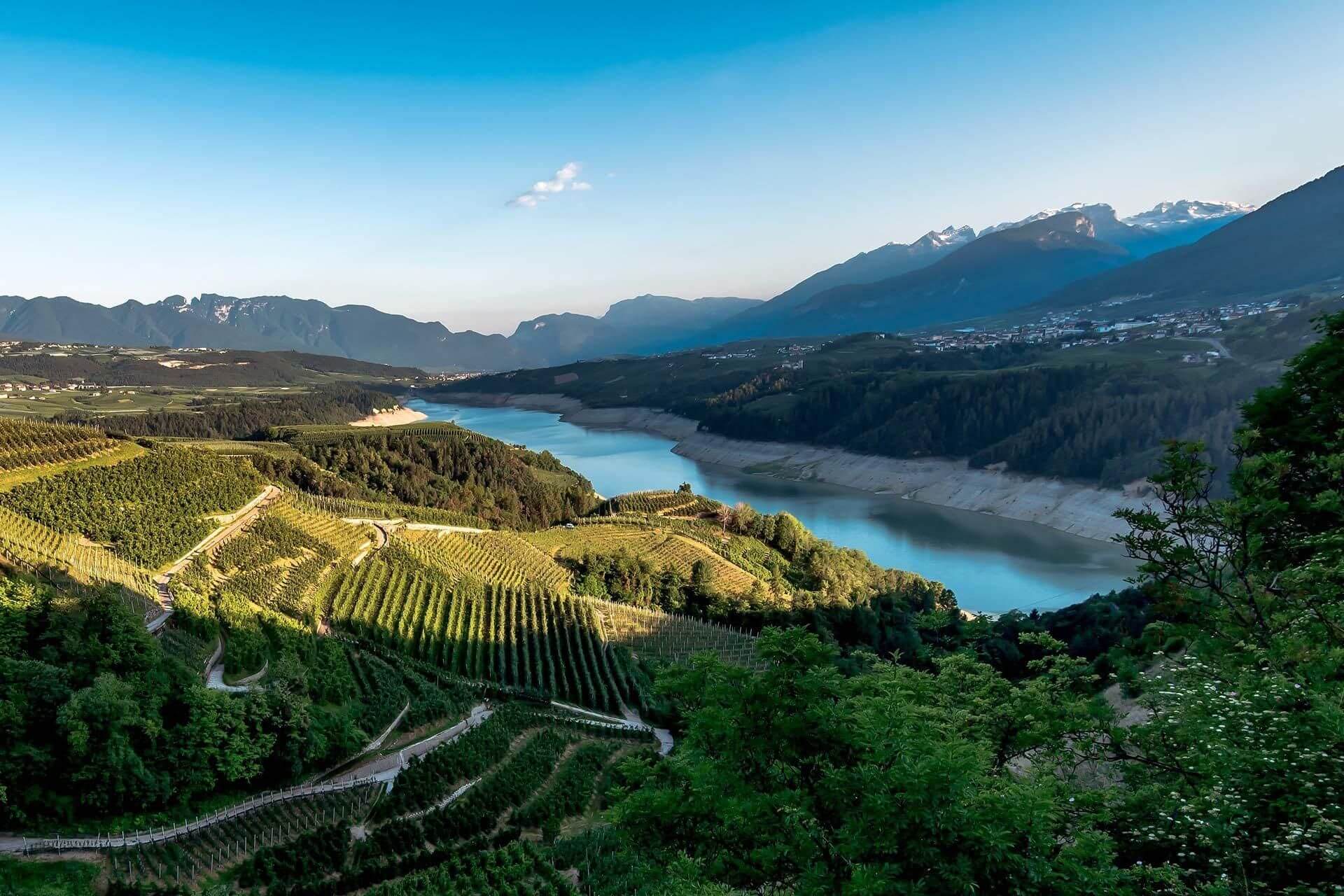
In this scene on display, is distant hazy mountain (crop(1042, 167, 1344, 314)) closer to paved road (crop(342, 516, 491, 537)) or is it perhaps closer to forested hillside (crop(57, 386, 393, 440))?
forested hillside (crop(57, 386, 393, 440))

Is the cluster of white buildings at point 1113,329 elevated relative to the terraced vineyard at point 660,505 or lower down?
elevated

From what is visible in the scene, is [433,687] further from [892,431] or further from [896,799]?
[892,431]

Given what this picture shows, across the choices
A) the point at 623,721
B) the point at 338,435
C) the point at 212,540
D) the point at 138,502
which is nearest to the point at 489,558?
the point at 212,540

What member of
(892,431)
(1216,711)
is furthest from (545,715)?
(892,431)

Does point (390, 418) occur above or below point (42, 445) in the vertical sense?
below

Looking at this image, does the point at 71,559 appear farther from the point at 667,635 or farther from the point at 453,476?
the point at 453,476

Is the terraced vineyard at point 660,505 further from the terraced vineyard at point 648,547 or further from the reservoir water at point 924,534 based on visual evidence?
the reservoir water at point 924,534

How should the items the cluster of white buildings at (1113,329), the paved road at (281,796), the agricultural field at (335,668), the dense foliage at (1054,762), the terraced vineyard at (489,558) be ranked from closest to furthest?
the dense foliage at (1054,762), the paved road at (281,796), the agricultural field at (335,668), the terraced vineyard at (489,558), the cluster of white buildings at (1113,329)

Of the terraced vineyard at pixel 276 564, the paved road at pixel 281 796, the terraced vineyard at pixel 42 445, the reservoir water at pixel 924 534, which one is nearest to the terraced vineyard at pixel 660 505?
the reservoir water at pixel 924 534
